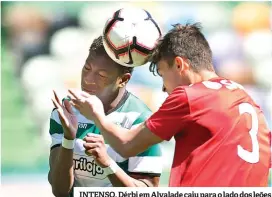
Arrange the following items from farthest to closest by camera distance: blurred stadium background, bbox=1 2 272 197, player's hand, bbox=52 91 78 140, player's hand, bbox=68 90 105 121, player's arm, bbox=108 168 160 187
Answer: blurred stadium background, bbox=1 2 272 197
player's hand, bbox=52 91 78 140
player's arm, bbox=108 168 160 187
player's hand, bbox=68 90 105 121

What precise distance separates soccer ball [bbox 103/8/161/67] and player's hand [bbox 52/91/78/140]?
0.40 metres

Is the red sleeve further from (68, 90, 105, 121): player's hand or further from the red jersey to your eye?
(68, 90, 105, 121): player's hand

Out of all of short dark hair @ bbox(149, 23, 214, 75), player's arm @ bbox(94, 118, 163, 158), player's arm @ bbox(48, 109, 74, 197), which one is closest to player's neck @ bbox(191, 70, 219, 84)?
short dark hair @ bbox(149, 23, 214, 75)

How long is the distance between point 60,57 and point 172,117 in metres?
1.74

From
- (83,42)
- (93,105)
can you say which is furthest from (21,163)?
(93,105)

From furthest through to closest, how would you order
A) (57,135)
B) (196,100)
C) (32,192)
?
(32,192), (57,135), (196,100)

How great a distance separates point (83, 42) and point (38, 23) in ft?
1.17

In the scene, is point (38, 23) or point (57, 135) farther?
point (38, 23)

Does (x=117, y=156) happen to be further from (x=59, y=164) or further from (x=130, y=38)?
(x=130, y=38)

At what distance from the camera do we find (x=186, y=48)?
310 cm

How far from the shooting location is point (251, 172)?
297 centimetres

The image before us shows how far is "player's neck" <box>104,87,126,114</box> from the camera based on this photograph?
3.69 meters

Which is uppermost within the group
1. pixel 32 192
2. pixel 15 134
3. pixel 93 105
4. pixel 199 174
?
pixel 93 105

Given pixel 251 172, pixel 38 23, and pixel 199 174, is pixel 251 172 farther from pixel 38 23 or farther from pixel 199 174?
pixel 38 23
